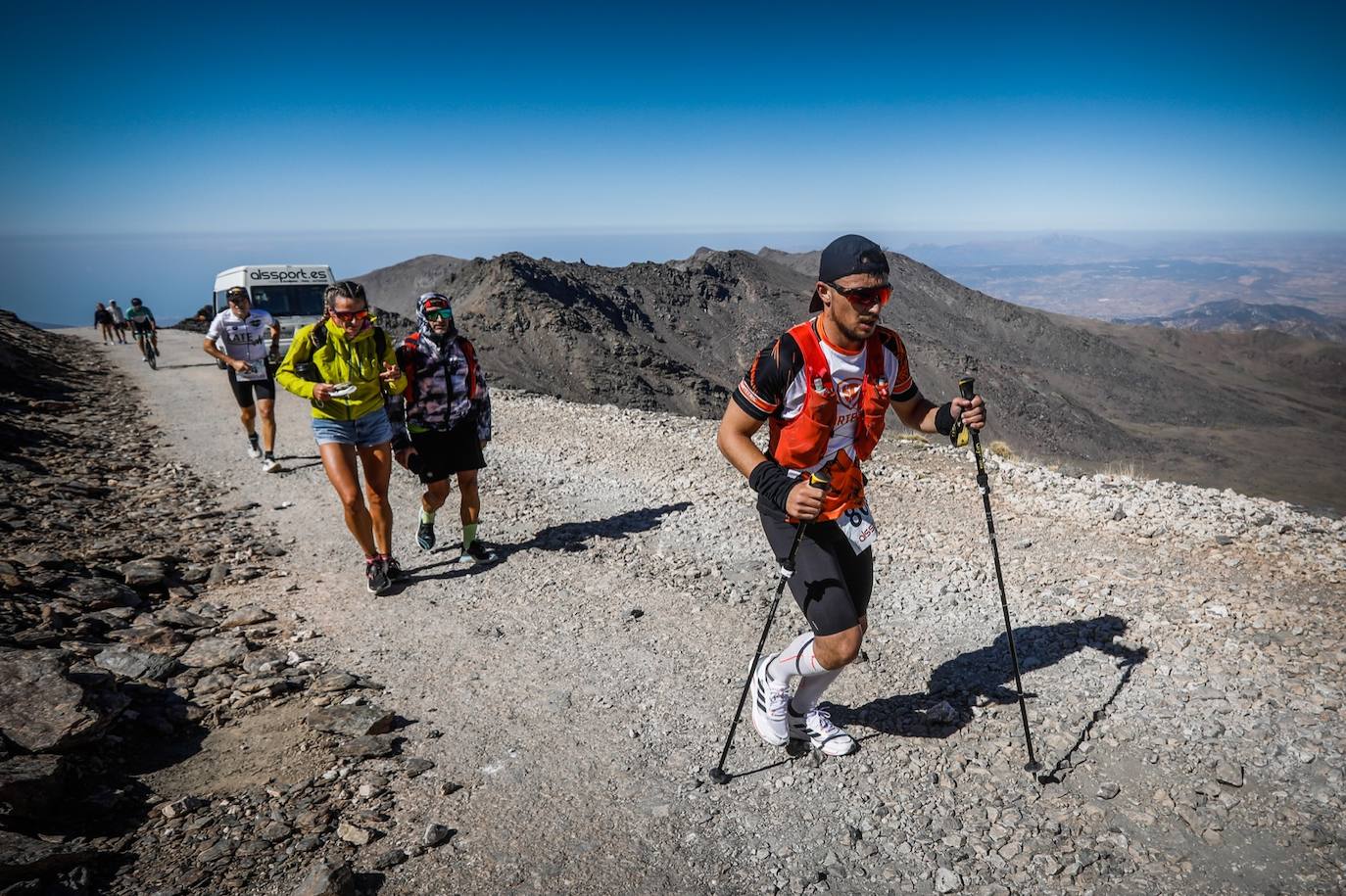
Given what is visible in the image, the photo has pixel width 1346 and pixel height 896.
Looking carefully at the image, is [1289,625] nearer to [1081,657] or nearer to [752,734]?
[1081,657]

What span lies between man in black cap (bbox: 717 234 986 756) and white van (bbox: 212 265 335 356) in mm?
18282

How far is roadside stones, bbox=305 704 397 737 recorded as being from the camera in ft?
13.3

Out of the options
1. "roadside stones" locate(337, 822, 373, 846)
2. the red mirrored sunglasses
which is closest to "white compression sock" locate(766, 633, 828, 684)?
the red mirrored sunglasses

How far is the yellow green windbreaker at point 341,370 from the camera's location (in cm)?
577

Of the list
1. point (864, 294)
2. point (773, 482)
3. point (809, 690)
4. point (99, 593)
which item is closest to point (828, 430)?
point (773, 482)

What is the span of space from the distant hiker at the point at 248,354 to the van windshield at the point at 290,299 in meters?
9.79

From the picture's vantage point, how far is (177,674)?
4520 millimetres

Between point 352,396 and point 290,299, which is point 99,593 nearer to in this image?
point 352,396

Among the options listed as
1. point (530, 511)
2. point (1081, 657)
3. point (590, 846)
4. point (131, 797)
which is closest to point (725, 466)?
point (530, 511)

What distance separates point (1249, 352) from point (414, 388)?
124719 mm

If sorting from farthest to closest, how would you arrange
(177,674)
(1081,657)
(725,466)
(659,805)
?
(725,466) → (1081,657) → (177,674) → (659,805)

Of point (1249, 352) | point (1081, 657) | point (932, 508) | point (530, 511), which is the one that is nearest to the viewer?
point (1081, 657)

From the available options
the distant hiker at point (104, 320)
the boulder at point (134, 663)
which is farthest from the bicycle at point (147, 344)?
the boulder at point (134, 663)

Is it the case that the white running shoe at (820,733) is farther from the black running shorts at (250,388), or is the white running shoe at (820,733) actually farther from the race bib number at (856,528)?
the black running shorts at (250,388)
